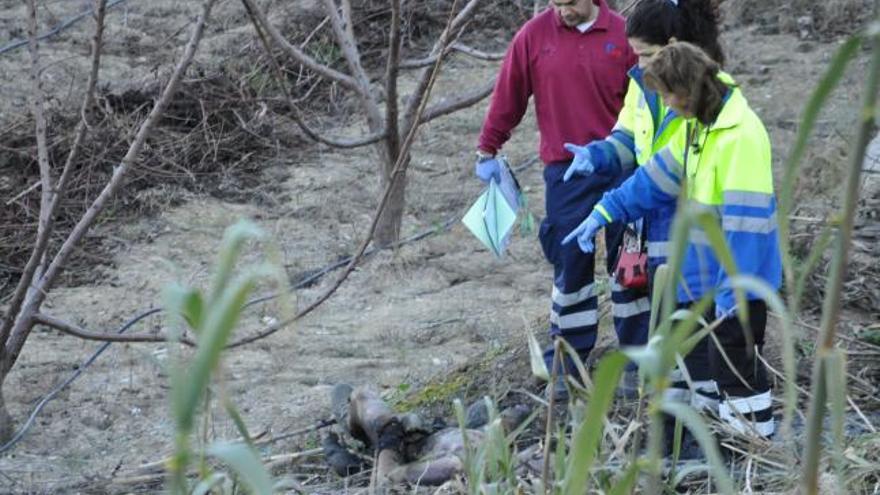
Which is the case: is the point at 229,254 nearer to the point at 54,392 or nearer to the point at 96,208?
the point at 96,208

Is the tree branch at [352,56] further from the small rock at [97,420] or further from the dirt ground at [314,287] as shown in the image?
the small rock at [97,420]

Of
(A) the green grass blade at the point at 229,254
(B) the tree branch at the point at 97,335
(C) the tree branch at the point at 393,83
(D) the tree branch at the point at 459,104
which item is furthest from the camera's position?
(D) the tree branch at the point at 459,104

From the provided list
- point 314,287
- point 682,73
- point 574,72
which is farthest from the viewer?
point 314,287

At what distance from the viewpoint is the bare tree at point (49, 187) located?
3.87 metres

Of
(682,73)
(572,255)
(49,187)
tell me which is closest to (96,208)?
(49,187)

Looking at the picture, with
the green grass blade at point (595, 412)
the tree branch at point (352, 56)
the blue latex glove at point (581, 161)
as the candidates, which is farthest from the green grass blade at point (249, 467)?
the tree branch at point (352, 56)

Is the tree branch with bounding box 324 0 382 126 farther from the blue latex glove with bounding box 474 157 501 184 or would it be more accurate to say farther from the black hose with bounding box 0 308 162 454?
the black hose with bounding box 0 308 162 454

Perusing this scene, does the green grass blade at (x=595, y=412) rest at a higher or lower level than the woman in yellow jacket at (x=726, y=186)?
higher

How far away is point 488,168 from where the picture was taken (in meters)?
5.16

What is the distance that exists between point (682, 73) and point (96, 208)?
165 centimetres

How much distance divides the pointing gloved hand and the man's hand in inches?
20.8

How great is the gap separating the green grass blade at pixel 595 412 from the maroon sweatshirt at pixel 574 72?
308 cm

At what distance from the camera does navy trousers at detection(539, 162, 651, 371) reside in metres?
4.86

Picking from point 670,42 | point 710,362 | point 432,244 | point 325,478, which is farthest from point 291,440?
point 432,244
